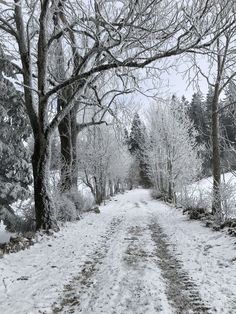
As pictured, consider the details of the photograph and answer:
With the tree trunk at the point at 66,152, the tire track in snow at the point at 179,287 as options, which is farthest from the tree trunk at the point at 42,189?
the tree trunk at the point at 66,152

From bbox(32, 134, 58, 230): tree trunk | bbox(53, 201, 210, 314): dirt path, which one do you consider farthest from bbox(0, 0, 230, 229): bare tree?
bbox(53, 201, 210, 314): dirt path

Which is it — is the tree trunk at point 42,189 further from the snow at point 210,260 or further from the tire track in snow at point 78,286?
the snow at point 210,260

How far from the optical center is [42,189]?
10.1 meters

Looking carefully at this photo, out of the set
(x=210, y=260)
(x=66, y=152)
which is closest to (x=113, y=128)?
(x=66, y=152)

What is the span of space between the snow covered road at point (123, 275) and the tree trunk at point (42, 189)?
37.4 inches

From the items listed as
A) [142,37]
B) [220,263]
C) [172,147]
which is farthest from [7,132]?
[172,147]

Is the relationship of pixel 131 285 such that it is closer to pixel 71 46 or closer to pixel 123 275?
pixel 123 275

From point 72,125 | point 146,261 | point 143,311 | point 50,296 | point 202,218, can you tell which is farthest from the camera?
point 72,125

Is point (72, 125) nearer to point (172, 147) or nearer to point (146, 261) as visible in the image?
point (146, 261)

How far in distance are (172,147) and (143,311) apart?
2334cm

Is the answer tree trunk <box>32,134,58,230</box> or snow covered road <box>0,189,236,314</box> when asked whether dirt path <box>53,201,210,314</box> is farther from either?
tree trunk <box>32,134,58,230</box>

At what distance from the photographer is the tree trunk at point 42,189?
10.1 m

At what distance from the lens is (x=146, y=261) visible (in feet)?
21.3

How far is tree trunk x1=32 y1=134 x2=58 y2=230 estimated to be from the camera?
33.2 ft
